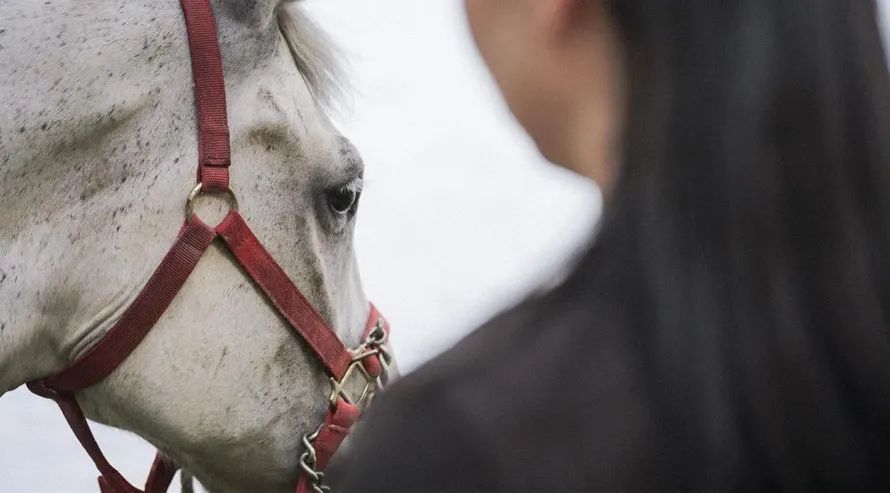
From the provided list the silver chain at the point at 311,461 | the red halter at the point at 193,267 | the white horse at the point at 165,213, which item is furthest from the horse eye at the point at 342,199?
the silver chain at the point at 311,461

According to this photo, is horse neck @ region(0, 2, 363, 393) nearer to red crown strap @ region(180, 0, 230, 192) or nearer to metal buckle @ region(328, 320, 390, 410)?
red crown strap @ region(180, 0, 230, 192)

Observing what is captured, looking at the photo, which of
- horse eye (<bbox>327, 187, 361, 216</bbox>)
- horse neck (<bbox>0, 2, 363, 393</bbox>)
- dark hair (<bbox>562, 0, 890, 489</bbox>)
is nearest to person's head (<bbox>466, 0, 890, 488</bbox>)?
dark hair (<bbox>562, 0, 890, 489</bbox>)

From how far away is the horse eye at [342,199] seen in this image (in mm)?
1374

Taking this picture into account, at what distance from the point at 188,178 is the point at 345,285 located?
32 cm

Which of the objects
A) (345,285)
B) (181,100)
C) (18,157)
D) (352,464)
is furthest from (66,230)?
(352,464)

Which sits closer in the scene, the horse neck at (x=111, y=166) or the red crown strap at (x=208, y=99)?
the horse neck at (x=111, y=166)

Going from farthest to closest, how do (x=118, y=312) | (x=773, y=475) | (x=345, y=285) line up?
(x=345, y=285) < (x=118, y=312) < (x=773, y=475)

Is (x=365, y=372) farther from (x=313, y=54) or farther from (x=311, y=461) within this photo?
(x=313, y=54)

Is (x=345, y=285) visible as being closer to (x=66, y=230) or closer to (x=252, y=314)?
(x=252, y=314)

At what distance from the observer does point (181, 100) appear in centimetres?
120

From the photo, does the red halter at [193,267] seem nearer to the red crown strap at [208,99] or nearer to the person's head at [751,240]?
the red crown strap at [208,99]

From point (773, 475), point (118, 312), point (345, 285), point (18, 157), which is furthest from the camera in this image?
point (345, 285)

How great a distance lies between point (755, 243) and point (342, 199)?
104 centimetres

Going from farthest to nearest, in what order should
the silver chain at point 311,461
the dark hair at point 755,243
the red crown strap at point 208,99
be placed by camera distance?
1. the silver chain at point 311,461
2. the red crown strap at point 208,99
3. the dark hair at point 755,243
